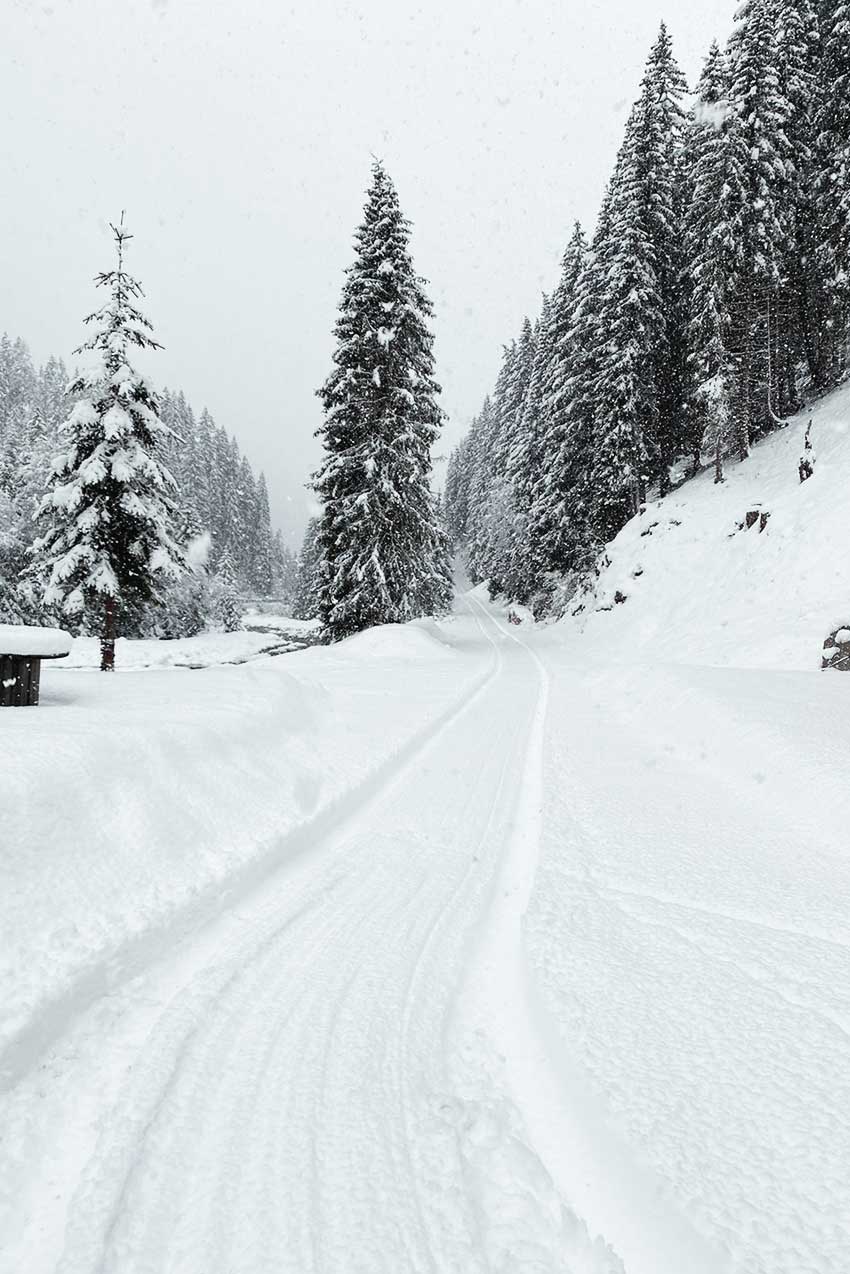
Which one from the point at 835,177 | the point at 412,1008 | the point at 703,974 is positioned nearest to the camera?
the point at 412,1008

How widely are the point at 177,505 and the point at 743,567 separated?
49.4 feet

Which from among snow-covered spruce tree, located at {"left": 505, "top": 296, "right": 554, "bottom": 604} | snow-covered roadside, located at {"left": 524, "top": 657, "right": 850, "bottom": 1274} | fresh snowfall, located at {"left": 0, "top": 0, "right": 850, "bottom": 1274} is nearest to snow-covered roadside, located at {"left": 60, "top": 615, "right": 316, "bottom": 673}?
fresh snowfall, located at {"left": 0, "top": 0, "right": 850, "bottom": 1274}

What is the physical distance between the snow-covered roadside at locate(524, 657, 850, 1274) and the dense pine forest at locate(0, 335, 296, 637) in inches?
534

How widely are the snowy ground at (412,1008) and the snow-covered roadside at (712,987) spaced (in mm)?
11

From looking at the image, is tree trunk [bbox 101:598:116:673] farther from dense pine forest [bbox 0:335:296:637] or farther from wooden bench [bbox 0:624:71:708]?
wooden bench [bbox 0:624:71:708]

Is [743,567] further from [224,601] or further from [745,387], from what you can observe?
[224,601]

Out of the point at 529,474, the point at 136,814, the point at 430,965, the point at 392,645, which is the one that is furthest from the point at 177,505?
the point at 529,474

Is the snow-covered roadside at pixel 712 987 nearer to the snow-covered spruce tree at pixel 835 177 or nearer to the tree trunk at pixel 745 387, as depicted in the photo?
the tree trunk at pixel 745 387

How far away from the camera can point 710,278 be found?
19500 mm

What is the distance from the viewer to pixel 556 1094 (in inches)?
71.6

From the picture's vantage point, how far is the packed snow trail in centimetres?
137

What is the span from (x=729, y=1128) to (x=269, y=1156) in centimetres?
129

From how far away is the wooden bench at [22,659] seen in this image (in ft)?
19.9

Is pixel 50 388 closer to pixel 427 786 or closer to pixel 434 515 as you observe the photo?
pixel 434 515
